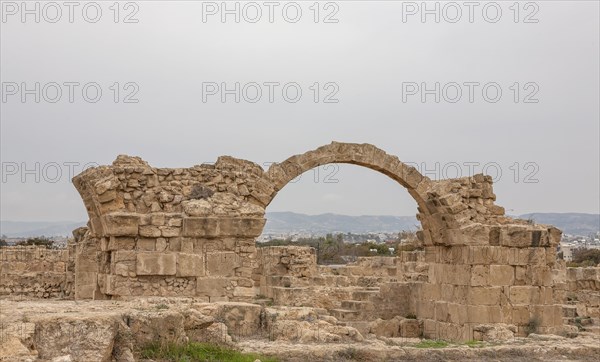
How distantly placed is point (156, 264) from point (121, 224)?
79 centimetres

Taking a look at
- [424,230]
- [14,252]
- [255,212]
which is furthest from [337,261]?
[255,212]

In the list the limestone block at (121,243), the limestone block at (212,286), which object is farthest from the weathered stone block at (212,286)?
the limestone block at (121,243)

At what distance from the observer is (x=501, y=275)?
46.1ft

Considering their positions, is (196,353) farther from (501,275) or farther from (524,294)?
(524,294)

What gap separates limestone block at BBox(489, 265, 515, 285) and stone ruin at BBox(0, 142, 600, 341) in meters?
0.02

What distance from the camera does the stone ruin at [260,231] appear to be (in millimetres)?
12133

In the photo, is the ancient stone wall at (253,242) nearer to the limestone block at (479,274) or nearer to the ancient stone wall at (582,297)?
the limestone block at (479,274)

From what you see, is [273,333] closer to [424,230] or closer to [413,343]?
[413,343]

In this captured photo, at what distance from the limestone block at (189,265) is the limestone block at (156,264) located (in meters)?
0.08

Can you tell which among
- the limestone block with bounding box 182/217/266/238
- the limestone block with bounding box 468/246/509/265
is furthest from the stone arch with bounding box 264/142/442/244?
the limestone block with bounding box 468/246/509/265

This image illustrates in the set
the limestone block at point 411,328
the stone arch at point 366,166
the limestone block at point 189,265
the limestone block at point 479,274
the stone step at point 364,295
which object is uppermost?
the stone arch at point 366,166

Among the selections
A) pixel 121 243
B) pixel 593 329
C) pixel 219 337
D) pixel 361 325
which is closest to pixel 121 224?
pixel 121 243

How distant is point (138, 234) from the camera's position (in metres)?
12.1

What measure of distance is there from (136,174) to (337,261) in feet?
131
